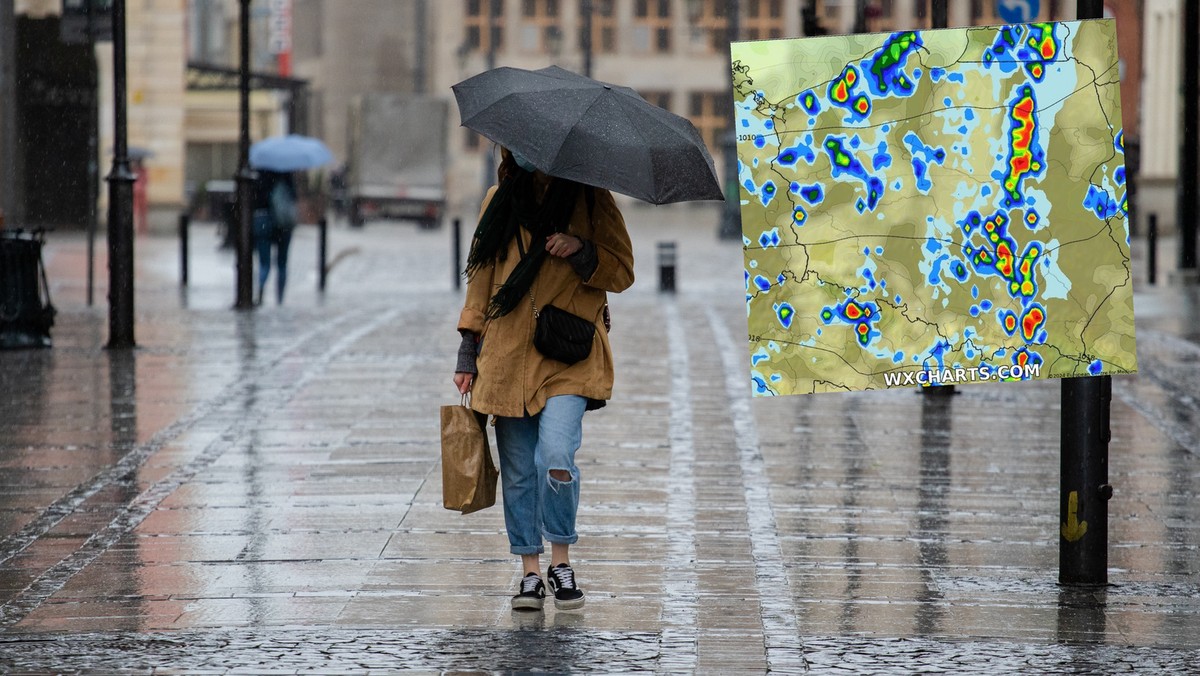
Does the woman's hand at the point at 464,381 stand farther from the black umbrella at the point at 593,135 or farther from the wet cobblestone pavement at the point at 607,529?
the black umbrella at the point at 593,135

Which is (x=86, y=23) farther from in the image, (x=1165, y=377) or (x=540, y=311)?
(x=540, y=311)

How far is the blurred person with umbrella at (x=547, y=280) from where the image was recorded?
6293 mm

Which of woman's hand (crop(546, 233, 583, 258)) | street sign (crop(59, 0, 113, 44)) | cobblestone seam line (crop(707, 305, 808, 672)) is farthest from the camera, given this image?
street sign (crop(59, 0, 113, 44))

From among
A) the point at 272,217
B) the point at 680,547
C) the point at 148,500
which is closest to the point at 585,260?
the point at 680,547

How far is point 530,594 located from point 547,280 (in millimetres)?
1026

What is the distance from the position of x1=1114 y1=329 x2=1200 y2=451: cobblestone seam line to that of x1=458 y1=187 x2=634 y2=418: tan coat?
4931 mm

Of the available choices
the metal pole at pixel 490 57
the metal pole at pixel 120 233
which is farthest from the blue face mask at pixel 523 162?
the metal pole at pixel 490 57

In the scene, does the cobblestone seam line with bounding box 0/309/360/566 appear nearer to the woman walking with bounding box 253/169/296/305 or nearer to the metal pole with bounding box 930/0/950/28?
the metal pole with bounding box 930/0/950/28

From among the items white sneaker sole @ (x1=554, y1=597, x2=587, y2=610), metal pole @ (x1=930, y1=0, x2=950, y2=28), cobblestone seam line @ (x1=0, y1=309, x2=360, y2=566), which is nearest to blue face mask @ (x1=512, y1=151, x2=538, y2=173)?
white sneaker sole @ (x1=554, y1=597, x2=587, y2=610)

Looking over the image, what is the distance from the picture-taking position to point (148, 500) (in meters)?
8.38

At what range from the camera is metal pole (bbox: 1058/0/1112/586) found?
6664mm

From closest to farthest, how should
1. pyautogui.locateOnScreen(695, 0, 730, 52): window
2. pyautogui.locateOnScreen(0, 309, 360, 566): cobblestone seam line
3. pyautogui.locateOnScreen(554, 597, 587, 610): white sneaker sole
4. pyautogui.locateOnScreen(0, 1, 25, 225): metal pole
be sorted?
pyautogui.locateOnScreen(554, 597, 587, 610): white sneaker sole
pyautogui.locateOnScreen(0, 309, 360, 566): cobblestone seam line
pyautogui.locateOnScreen(0, 1, 25, 225): metal pole
pyautogui.locateOnScreen(695, 0, 730, 52): window

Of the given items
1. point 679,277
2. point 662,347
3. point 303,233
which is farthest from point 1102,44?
point 303,233

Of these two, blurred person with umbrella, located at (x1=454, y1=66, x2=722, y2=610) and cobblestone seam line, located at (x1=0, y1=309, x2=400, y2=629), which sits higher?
blurred person with umbrella, located at (x1=454, y1=66, x2=722, y2=610)
